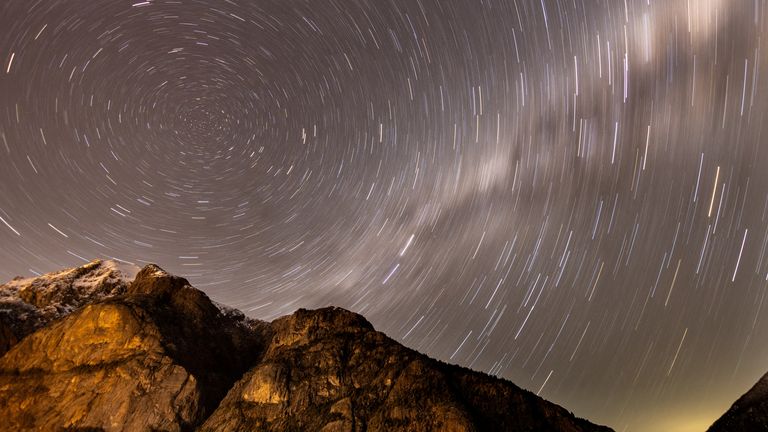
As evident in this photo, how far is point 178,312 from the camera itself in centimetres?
4959

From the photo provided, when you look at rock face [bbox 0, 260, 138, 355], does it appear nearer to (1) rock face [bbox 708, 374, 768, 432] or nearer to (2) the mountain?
(2) the mountain

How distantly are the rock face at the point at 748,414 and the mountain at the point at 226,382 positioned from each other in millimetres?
29602

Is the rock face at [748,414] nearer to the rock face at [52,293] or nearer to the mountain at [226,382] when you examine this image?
the mountain at [226,382]

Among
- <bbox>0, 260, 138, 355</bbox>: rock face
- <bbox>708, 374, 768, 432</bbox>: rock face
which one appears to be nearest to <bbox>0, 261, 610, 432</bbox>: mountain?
<bbox>0, 260, 138, 355</bbox>: rock face

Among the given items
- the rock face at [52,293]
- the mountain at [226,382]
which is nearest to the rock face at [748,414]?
the mountain at [226,382]

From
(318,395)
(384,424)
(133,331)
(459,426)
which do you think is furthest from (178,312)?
(459,426)

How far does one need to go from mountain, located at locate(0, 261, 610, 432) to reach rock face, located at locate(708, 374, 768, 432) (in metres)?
29.6

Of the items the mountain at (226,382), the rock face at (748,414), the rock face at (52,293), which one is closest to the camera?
the mountain at (226,382)

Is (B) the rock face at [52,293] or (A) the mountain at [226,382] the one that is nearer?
(A) the mountain at [226,382]

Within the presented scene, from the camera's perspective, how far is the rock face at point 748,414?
52.0 m

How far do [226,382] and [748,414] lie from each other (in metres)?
63.5

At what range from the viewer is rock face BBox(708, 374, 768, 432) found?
52.0 m

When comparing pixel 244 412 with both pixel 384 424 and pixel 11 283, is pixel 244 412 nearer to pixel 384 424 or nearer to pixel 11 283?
pixel 384 424

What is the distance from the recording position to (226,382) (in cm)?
4369
